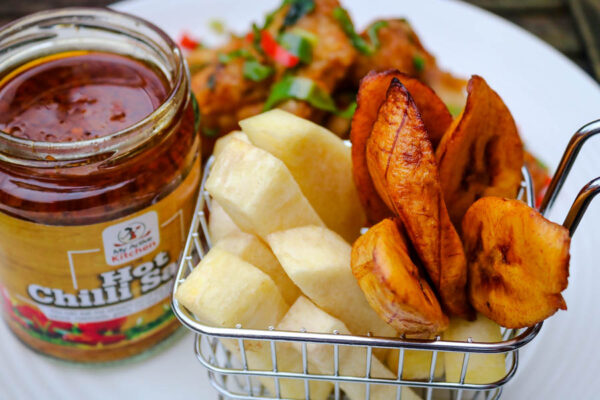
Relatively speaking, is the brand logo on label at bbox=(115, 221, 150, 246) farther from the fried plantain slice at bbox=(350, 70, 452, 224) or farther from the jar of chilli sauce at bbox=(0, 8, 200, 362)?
the fried plantain slice at bbox=(350, 70, 452, 224)

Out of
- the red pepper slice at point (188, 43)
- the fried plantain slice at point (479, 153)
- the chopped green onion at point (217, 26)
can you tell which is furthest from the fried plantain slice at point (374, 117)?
the chopped green onion at point (217, 26)

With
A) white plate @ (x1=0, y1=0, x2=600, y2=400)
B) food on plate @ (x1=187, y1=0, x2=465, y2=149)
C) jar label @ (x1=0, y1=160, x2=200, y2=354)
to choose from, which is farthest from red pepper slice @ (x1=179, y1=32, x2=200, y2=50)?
jar label @ (x1=0, y1=160, x2=200, y2=354)

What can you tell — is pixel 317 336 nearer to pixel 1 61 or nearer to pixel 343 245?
pixel 343 245

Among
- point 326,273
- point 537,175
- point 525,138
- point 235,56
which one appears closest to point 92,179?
point 326,273

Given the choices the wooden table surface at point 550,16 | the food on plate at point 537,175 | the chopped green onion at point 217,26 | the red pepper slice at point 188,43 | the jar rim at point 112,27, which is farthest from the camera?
the wooden table surface at point 550,16

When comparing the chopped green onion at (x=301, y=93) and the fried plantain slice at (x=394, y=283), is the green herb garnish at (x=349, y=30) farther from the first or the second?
the fried plantain slice at (x=394, y=283)
